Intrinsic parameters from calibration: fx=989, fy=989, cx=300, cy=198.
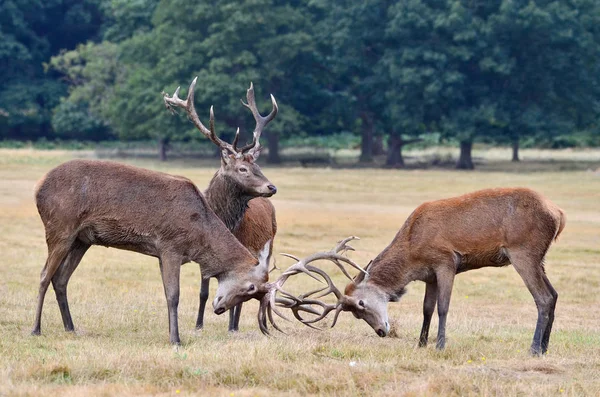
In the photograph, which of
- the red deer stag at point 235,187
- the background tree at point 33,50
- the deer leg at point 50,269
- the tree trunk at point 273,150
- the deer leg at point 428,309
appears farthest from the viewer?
the background tree at point 33,50

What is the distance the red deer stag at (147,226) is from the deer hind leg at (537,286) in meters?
2.82

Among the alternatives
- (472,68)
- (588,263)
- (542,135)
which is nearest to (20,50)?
(472,68)

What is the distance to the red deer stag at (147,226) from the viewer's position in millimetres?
10820

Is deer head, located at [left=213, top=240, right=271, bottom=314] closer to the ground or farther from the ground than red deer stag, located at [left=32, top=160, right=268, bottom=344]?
closer to the ground

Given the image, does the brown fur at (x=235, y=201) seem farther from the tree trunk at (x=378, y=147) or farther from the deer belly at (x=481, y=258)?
the tree trunk at (x=378, y=147)

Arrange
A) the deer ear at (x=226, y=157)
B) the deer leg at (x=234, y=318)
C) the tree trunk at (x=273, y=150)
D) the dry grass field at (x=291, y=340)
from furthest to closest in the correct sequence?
the tree trunk at (x=273, y=150)
the deer leg at (x=234, y=318)
the deer ear at (x=226, y=157)
the dry grass field at (x=291, y=340)

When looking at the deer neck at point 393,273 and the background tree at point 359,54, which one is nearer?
the deer neck at point 393,273

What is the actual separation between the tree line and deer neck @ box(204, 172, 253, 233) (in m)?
37.2

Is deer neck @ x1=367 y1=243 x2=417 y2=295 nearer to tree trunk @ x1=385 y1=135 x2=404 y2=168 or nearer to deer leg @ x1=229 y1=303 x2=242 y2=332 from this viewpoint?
deer leg @ x1=229 y1=303 x2=242 y2=332

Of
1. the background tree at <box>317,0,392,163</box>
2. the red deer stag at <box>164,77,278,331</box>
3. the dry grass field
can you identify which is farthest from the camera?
the background tree at <box>317,0,392,163</box>

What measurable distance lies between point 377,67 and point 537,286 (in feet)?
137

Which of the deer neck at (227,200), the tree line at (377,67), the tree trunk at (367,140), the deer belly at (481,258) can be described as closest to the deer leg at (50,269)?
the deer neck at (227,200)

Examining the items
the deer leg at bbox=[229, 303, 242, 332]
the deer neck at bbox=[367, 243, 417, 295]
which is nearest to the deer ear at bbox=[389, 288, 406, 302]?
the deer neck at bbox=[367, 243, 417, 295]

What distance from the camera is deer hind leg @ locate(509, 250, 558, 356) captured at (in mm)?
10734
